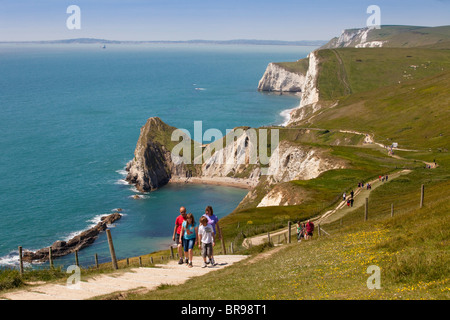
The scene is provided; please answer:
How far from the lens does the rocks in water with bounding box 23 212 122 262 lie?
3164 inches

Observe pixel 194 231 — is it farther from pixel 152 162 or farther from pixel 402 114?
pixel 402 114

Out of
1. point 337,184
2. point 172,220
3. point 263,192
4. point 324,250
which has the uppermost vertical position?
point 324,250

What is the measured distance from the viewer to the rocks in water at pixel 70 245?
3164 inches

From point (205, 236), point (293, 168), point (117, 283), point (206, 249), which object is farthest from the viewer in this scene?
point (293, 168)

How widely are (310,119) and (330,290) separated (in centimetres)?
16271

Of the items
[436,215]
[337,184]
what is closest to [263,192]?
[337,184]

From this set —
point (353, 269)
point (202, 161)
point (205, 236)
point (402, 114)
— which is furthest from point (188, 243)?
point (402, 114)

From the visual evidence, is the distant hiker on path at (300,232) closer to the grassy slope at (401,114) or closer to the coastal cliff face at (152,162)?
the grassy slope at (401,114)

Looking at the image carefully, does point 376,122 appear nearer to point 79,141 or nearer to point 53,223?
point 53,223

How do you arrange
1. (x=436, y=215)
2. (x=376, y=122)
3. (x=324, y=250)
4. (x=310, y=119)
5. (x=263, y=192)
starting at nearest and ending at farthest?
(x=324, y=250) < (x=436, y=215) < (x=263, y=192) < (x=376, y=122) < (x=310, y=119)

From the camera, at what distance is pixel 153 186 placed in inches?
5399

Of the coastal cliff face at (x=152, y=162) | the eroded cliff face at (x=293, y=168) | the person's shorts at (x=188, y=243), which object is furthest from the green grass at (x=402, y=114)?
the person's shorts at (x=188, y=243)

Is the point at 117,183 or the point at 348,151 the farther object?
the point at 117,183

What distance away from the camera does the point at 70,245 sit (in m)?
88.3
